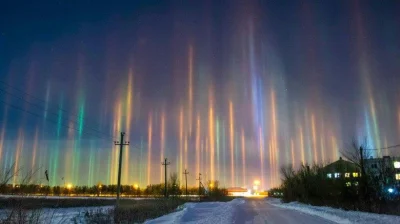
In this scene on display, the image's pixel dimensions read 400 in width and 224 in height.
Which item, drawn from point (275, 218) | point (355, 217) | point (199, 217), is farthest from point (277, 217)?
point (199, 217)

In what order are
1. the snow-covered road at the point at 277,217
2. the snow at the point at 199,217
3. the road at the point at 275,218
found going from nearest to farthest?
the road at the point at 275,218
the snow-covered road at the point at 277,217
the snow at the point at 199,217

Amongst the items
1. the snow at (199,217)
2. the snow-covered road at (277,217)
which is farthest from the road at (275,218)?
the snow at (199,217)

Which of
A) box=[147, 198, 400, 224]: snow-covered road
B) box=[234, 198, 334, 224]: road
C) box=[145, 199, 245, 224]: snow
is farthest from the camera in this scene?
box=[145, 199, 245, 224]: snow

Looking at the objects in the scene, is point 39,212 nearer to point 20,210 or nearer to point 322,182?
point 20,210

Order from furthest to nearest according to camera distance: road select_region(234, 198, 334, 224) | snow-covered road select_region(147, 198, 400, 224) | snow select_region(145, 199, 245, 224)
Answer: snow select_region(145, 199, 245, 224) < snow-covered road select_region(147, 198, 400, 224) < road select_region(234, 198, 334, 224)

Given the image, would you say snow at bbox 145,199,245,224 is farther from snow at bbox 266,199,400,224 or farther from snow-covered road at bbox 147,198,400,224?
snow at bbox 266,199,400,224

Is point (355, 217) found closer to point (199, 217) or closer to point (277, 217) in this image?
point (277, 217)

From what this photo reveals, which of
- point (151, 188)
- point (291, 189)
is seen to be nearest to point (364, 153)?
point (291, 189)

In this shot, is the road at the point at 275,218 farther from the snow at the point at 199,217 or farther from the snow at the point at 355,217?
the snow at the point at 355,217

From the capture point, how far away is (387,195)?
139 feet

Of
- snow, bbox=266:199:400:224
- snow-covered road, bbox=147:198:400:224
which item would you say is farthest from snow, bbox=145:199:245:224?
snow, bbox=266:199:400:224

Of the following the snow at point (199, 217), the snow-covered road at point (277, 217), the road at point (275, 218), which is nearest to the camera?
the road at point (275, 218)

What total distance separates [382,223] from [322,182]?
41.3 m

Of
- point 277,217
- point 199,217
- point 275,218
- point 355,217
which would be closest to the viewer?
point 275,218
